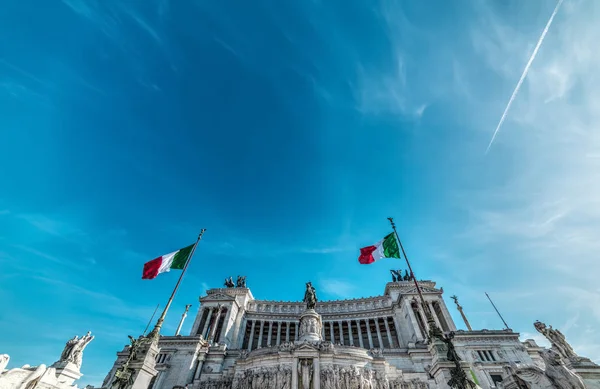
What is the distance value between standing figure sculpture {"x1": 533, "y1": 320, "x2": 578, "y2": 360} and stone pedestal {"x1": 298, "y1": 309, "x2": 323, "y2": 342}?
23479 mm

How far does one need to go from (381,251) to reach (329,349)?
1336 centimetres

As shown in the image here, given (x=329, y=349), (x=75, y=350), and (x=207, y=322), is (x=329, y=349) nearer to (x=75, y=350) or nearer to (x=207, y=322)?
(x=75, y=350)

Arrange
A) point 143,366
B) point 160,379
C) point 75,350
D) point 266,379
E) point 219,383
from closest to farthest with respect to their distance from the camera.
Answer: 1. point 143,366
2. point 75,350
3. point 266,379
4. point 219,383
5. point 160,379

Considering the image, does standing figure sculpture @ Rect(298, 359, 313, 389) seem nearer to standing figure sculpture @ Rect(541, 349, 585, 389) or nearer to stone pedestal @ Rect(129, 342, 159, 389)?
stone pedestal @ Rect(129, 342, 159, 389)

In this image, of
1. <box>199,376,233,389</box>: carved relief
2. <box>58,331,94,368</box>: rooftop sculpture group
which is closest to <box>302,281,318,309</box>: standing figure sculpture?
<box>199,376,233,389</box>: carved relief

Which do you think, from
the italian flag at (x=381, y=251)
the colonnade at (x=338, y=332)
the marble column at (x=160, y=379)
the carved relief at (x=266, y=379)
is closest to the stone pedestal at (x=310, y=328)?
the carved relief at (x=266, y=379)

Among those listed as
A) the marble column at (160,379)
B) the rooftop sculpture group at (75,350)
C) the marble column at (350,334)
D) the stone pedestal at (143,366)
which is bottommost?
the stone pedestal at (143,366)

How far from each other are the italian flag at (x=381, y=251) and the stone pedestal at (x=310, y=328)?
13.7 m

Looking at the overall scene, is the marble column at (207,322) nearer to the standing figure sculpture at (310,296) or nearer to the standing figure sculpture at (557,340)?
the standing figure sculpture at (310,296)

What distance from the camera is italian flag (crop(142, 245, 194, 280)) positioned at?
64.7ft

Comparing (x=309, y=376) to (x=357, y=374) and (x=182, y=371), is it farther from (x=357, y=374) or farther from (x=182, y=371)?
(x=182, y=371)

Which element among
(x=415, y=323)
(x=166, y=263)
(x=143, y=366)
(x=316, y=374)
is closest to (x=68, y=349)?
(x=166, y=263)

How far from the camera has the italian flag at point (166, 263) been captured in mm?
19734

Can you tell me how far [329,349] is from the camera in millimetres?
28406
